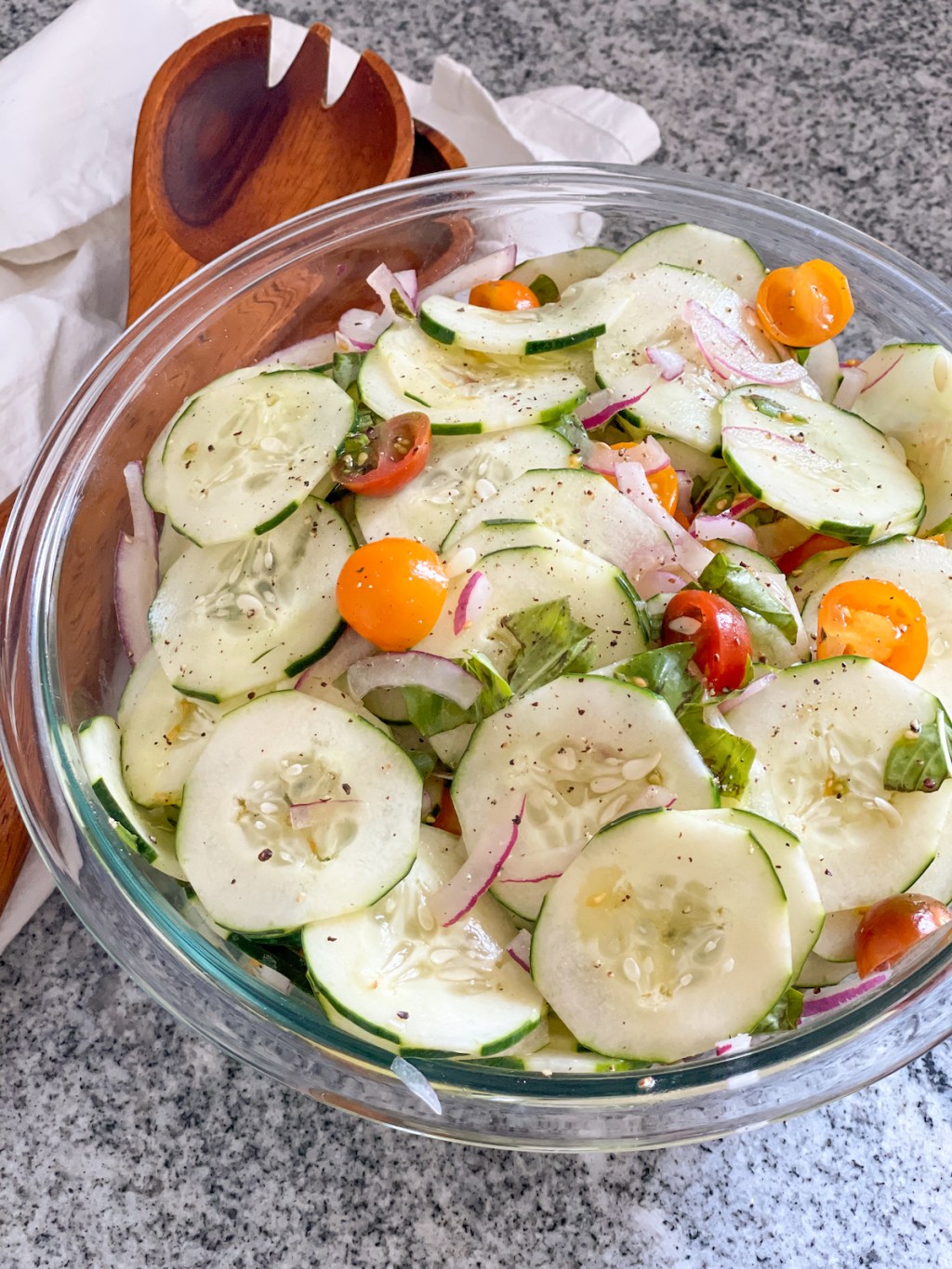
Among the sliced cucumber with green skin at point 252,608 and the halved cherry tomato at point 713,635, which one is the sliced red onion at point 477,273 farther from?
the halved cherry tomato at point 713,635

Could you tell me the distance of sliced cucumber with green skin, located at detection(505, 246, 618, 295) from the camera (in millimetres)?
1764

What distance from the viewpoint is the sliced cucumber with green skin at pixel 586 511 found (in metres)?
1.40

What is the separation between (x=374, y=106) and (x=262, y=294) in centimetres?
43

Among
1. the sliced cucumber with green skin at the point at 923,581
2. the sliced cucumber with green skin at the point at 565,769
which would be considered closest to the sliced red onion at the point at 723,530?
the sliced cucumber with green skin at the point at 923,581

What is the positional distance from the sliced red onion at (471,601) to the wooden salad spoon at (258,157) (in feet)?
2.23

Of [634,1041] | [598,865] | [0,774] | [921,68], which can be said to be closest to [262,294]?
[0,774]

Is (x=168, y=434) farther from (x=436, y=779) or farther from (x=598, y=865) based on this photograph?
(x=598, y=865)

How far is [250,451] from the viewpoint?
1.48 meters

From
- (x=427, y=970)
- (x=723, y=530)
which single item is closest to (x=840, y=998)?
(x=427, y=970)

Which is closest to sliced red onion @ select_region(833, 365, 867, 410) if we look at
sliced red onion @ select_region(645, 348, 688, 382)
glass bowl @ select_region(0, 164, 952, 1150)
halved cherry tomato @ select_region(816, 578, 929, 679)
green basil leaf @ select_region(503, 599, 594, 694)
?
glass bowl @ select_region(0, 164, 952, 1150)

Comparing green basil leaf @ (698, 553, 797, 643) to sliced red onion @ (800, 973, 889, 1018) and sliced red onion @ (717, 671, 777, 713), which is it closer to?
sliced red onion @ (717, 671, 777, 713)

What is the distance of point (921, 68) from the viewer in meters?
2.26

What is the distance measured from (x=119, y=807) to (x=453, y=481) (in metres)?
0.57

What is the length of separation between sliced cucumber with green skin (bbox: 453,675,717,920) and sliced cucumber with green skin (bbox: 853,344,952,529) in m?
0.60
